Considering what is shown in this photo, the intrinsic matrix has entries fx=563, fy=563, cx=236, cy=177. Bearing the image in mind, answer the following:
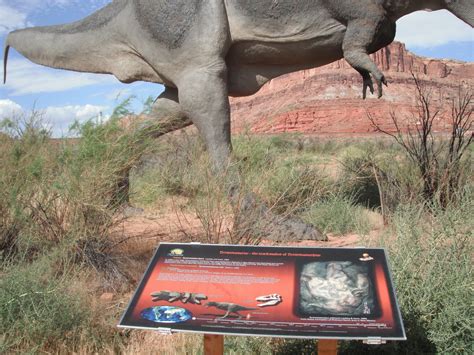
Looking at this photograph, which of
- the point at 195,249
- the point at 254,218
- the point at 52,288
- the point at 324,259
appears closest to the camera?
the point at 324,259

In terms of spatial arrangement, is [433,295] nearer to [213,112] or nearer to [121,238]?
[121,238]

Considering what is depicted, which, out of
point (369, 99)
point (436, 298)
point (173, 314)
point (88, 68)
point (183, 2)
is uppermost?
point (183, 2)

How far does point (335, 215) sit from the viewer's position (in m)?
5.54

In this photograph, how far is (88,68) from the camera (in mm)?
5633

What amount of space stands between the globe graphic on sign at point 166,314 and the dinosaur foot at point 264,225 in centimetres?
154

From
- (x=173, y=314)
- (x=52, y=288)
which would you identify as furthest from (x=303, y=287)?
(x=52, y=288)

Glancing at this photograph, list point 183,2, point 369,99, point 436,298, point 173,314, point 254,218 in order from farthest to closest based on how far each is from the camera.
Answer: point 369,99 → point 183,2 → point 254,218 → point 436,298 → point 173,314

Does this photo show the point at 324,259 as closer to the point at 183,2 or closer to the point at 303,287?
the point at 303,287

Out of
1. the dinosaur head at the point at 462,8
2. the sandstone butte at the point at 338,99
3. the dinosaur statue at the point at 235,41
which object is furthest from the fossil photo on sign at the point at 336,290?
the sandstone butte at the point at 338,99

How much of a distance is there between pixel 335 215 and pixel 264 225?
185 cm

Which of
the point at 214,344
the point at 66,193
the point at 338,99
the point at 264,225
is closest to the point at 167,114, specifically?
the point at 66,193

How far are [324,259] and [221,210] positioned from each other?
1.63m

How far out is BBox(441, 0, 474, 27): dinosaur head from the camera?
17.1 ft

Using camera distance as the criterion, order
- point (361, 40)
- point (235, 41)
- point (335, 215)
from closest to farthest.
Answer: point (361, 40)
point (235, 41)
point (335, 215)
